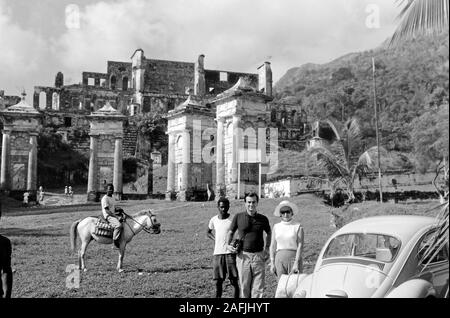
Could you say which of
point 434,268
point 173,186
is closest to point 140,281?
point 434,268

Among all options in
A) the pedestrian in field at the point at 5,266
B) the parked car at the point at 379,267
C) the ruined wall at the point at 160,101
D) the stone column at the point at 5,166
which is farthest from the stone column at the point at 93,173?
the ruined wall at the point at 160,101

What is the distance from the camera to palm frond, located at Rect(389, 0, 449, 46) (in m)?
8.30

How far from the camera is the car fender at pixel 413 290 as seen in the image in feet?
21.9

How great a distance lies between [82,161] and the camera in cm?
4991

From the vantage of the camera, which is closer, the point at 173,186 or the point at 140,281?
the point at 140,281

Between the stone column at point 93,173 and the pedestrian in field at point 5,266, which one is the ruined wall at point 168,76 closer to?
the stone column at point 93,173

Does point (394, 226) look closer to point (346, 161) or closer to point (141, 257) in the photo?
point (141, 257)

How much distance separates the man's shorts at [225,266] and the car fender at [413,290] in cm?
250

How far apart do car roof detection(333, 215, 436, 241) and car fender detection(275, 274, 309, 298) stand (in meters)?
0.88

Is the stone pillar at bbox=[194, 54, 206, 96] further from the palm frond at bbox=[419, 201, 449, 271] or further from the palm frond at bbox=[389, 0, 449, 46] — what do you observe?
the palm frond at bbox=[419, 201, 449, 271]

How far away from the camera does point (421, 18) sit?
852 cm

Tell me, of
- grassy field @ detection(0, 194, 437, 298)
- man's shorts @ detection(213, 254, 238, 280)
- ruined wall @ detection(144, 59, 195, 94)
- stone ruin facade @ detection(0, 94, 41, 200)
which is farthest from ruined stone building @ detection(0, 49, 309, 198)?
man's shorts @ detection(213, 254, 238, 280)

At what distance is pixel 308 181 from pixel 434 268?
1925cm
